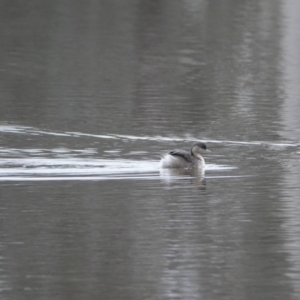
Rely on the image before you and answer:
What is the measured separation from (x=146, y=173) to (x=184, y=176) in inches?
22.3

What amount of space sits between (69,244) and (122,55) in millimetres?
28649

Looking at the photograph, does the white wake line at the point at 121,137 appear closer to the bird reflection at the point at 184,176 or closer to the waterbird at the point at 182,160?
the waterbird at the point at 182,160

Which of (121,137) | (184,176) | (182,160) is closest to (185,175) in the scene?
(184,176)

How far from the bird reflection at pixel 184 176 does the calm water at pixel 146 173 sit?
0.14ft

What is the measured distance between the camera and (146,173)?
17969mm

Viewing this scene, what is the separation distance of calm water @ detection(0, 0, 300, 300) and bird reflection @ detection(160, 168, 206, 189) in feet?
0.14

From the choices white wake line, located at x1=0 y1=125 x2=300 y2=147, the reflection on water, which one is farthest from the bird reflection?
white wake line, located at x1=0 y1=125 x2=300 y2=147

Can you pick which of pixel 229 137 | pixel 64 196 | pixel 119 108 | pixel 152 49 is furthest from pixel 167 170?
pixel 152 49

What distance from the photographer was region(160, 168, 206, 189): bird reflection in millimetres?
17344

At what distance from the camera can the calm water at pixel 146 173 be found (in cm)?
1144

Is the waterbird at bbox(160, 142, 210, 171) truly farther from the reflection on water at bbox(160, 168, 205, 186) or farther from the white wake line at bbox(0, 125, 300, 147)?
the white wake line at bbox(0, 125, 300, 147)

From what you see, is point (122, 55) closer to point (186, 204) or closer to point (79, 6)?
point (79, 6)

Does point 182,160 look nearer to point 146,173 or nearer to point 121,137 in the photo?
point 146,173

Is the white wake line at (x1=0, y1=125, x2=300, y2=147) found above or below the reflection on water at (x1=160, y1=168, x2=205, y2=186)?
above
